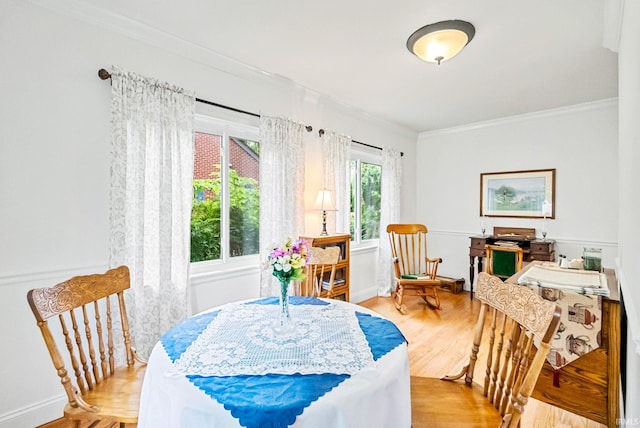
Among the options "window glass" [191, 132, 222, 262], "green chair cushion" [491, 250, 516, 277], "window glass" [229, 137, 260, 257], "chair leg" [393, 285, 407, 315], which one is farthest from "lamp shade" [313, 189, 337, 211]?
"green chair cushion" [491, 250, 516, 277]

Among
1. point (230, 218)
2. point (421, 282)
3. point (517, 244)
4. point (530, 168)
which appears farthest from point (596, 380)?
point (530, 168)

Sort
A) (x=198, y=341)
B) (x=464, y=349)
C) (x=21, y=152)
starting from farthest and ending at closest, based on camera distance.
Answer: (x=464, y=349) → (x=21, y=152) → (x=198, y=341)

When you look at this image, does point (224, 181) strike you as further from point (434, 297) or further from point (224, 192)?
point (434, 297)

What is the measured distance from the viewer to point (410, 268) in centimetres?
498

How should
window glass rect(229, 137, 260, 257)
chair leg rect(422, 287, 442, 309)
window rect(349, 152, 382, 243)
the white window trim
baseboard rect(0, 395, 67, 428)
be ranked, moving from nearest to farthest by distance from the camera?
baseboard rect(0, 395, 67, 428) → the white window trim → window glass rect(229, 137, 260, 257) → chair leg rect(422, 287, 442, 309) → window rect(349, 152, 382, 243)

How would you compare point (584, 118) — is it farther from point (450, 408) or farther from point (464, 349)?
point (450, 408)

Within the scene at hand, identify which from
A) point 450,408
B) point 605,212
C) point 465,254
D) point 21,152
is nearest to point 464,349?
point 450,408

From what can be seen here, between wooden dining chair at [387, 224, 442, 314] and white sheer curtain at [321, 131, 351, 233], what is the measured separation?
0.83 metres

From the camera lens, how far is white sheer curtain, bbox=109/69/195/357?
2.21 metres

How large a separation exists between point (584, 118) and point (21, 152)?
5644mm

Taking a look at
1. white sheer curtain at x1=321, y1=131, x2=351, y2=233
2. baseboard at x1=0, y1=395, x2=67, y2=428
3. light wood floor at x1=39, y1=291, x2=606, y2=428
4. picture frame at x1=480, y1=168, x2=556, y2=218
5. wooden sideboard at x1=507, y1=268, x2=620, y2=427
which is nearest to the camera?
wooden sideboard at x1=507, y1=268, x2=620, y2=427

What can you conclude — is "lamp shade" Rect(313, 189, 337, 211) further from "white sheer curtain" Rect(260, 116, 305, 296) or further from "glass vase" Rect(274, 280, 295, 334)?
"glass vase" Rect(274, 280, 295, 334)

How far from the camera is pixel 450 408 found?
1383 millimetres

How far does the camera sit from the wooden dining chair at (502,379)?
1.08 m
